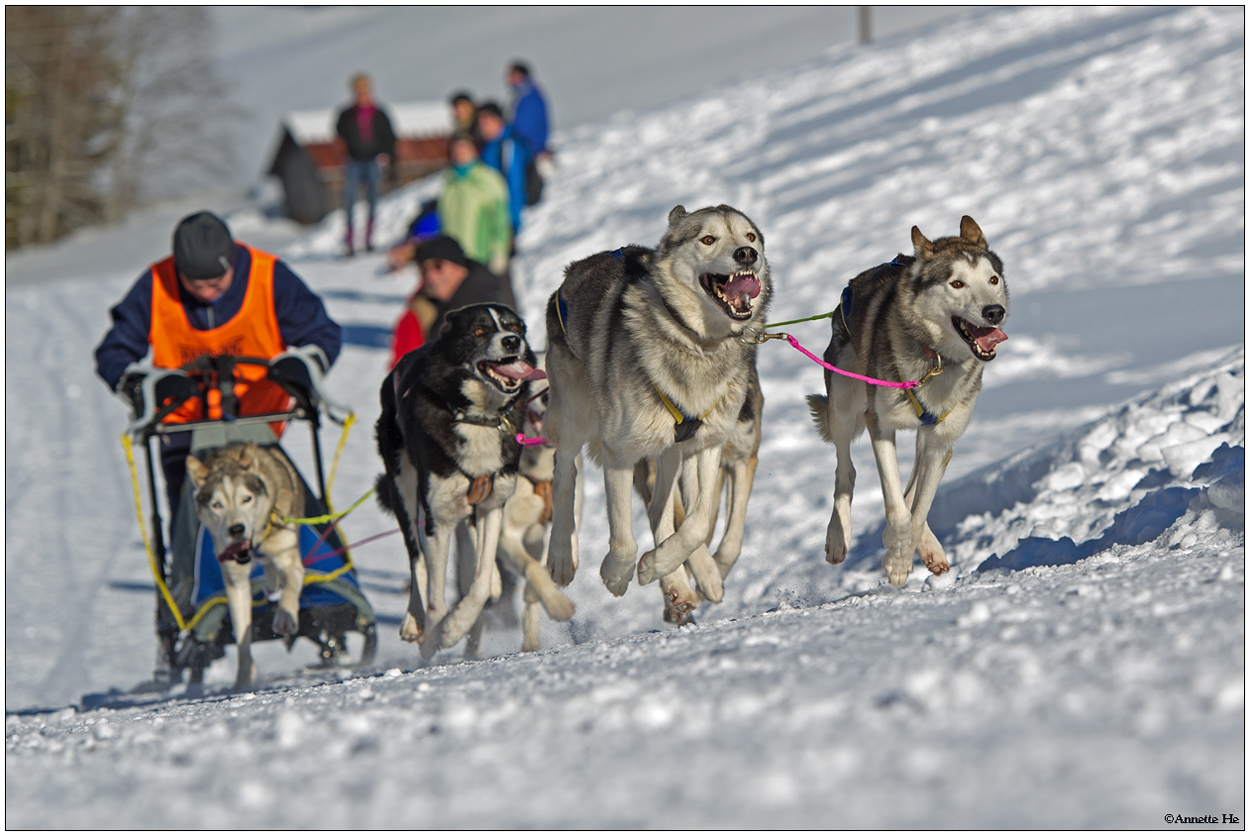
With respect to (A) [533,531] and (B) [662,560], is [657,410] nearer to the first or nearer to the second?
(B) [662,560]

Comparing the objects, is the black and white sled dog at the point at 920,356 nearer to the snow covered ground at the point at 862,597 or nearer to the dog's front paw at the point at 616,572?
the snow covered ground at the point at 862,597

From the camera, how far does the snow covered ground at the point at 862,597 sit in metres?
1.91

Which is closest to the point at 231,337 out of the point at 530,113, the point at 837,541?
the point at 837,541

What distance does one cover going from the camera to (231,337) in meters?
4.42

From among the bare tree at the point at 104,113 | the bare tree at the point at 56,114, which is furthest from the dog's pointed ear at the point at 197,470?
the bare tree at the point at 56,114

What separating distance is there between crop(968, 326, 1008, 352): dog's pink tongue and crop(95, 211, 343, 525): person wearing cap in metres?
2.53

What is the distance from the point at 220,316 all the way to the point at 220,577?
3.37 feet

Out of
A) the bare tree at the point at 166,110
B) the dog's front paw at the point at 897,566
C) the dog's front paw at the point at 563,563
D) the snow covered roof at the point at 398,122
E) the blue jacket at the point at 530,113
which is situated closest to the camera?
the dog's front paw at the point at 897,566

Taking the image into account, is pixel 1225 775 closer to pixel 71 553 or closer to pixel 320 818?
pixel 320 818

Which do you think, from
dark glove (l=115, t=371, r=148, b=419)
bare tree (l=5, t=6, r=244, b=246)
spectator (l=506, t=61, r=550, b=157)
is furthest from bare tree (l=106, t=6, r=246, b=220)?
dark glove (l=115, t=371, r=148, b=419)

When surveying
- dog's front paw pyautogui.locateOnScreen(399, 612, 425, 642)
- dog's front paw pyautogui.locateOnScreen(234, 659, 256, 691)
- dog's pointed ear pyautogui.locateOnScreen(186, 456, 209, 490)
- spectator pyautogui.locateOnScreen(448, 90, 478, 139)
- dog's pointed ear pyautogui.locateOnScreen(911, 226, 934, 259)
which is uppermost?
spectator pyautogui.locateOnScreen(448, 90, 478, 139)

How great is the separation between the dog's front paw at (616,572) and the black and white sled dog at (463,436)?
51cm

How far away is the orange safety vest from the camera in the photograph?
434 cm

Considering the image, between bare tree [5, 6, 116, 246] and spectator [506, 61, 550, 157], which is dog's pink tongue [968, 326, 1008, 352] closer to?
spectator [506, 61, 550, 157]
